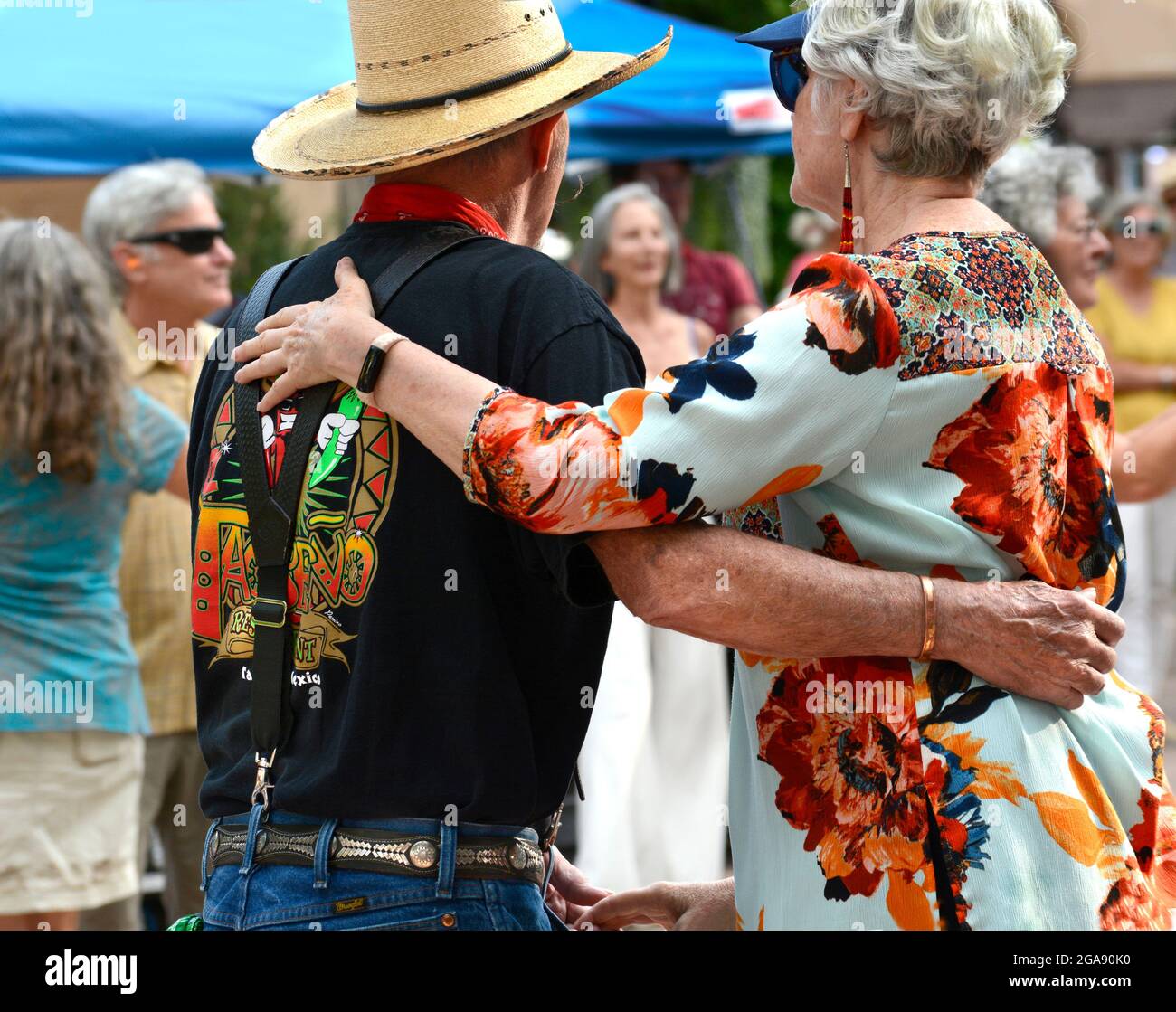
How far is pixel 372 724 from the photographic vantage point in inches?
75.8

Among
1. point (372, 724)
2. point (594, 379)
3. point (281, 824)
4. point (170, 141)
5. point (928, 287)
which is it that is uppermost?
point (170, 141)

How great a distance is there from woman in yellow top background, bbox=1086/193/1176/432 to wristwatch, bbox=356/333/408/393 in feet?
14.2

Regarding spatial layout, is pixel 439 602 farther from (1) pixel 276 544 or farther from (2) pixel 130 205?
(2) pixel 130 205

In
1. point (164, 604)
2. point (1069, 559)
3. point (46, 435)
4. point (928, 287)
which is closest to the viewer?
point (928, 287)

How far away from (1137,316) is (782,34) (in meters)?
4.65

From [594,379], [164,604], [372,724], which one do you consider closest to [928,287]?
[594,379]

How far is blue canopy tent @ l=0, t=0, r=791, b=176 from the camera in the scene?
19.2 ft

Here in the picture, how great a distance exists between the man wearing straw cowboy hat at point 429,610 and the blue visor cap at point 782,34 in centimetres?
26

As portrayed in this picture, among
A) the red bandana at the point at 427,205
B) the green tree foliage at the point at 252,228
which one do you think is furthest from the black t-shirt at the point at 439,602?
the green tree foliage at the point at 252,228

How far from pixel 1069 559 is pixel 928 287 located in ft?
1.48

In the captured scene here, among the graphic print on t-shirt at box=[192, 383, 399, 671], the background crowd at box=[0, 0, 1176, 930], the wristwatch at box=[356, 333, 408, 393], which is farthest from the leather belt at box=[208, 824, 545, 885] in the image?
the background crowd at box=[0, 0, 1176, 930]

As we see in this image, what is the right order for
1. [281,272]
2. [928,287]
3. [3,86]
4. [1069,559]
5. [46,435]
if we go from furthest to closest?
[3,86] < [46,435] < [281,272] < [1069,559] < [928,287]

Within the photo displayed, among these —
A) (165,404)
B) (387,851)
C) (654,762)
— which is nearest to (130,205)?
(165,404)
